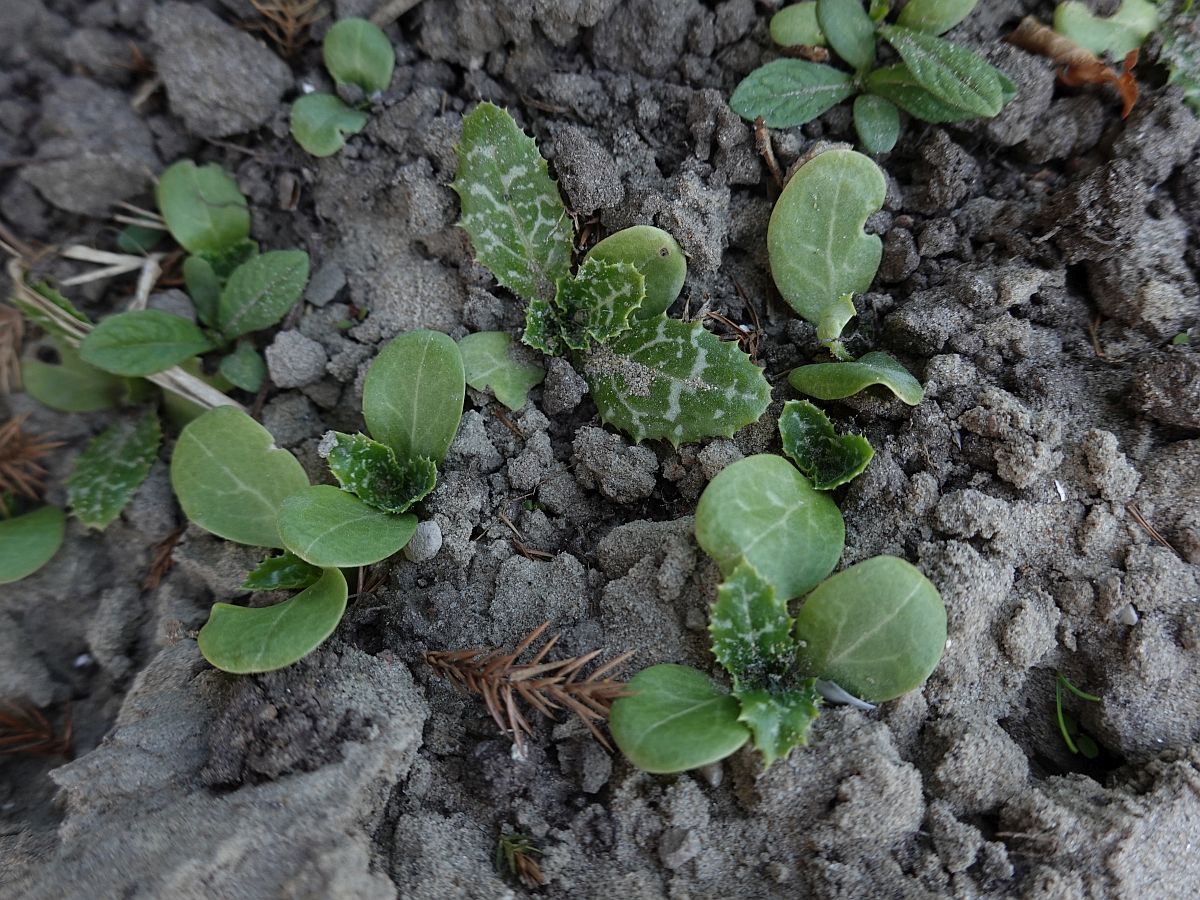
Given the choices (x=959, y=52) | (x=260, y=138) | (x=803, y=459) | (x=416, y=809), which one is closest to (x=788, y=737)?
(x=803, y=459)

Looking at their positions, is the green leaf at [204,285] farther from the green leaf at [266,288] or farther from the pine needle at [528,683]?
the pine needle at [528,683]

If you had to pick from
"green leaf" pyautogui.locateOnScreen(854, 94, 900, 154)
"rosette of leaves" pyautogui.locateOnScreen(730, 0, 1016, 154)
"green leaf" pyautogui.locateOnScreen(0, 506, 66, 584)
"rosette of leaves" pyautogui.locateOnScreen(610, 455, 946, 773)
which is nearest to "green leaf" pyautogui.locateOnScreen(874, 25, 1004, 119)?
"rosette of leaves" pyautogui.locateOnScreen(730, 0, 1016, 154)

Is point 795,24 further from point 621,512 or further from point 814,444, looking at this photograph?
point 621,512

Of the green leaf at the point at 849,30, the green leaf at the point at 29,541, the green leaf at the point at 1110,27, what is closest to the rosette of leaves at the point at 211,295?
the green leaf at the point at 29,541

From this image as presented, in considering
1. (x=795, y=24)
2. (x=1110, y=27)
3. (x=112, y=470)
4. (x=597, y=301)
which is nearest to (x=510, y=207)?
(x=597, y=301)

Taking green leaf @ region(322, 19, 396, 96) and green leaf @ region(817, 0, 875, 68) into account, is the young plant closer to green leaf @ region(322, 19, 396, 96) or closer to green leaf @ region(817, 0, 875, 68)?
green leaf @ region(322, 19, 396, 96)

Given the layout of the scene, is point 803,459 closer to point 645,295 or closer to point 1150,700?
point 645,295

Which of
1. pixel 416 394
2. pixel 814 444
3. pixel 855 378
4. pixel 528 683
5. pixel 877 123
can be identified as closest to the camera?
pixel 528 683
